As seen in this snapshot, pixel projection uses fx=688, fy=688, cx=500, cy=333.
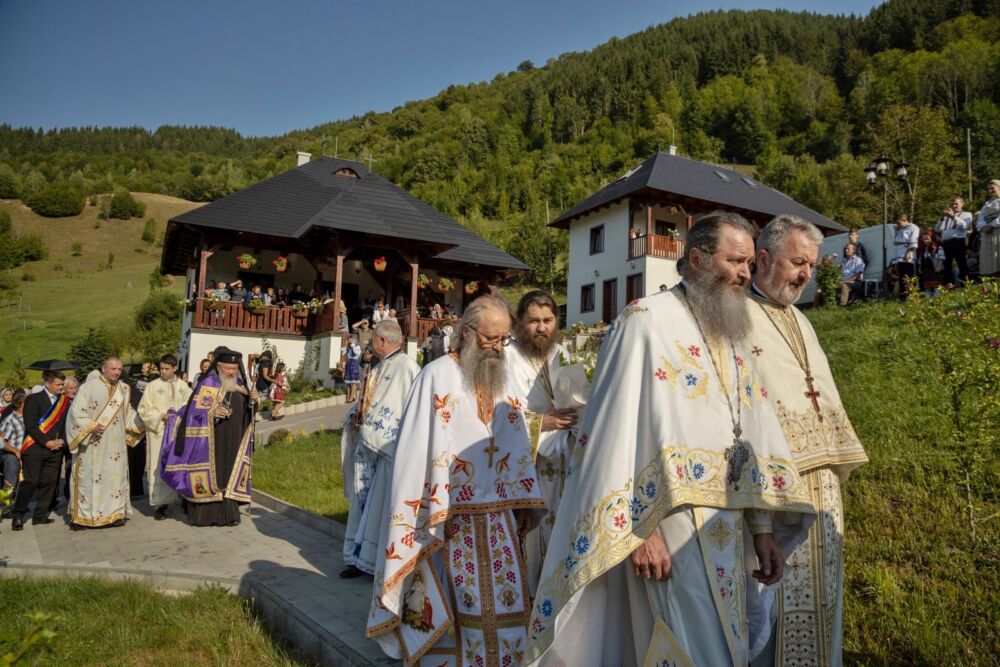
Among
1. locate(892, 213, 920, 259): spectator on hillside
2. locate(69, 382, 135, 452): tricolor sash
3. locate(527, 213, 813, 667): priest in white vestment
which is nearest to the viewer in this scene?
locate(527, 213, 813, 667): priest in white vestment

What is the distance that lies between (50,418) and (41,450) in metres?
0.44

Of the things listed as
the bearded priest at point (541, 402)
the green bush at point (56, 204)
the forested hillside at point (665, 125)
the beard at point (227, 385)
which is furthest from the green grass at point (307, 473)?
the green bush at point (56, 204)

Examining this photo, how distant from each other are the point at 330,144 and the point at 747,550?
9085cm

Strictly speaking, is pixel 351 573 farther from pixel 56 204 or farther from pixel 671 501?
pixel 56 204

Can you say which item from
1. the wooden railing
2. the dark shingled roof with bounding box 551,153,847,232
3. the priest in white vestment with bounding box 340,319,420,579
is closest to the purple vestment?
the priest in white vestment with bounding box 340,319,420,579

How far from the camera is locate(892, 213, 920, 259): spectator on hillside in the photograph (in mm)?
14016

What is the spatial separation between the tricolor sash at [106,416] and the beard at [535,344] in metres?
7.03

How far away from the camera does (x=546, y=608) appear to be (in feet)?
8.87

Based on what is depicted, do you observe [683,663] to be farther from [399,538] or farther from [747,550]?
[399,538]

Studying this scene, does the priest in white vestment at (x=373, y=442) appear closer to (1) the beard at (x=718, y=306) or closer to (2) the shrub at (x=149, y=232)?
(1) the beard at (x=718, y=306)

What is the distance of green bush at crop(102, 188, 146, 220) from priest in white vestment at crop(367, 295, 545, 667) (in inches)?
3868

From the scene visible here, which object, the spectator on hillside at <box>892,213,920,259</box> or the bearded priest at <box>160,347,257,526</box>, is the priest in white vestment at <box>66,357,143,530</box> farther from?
the spectator on hillside at <box>892,213,920,259</box>

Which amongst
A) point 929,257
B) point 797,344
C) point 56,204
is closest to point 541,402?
point 797,344

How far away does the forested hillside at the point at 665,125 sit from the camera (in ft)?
198
